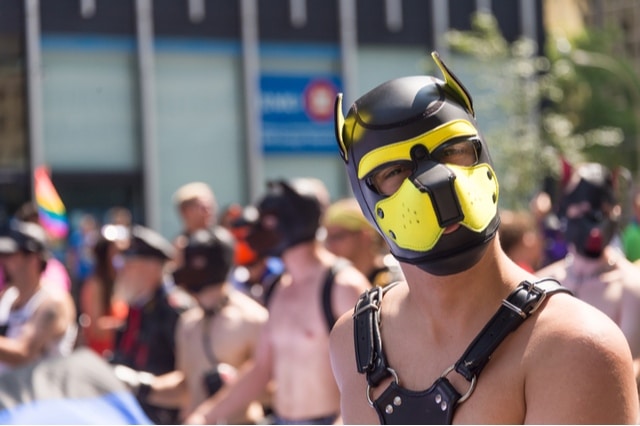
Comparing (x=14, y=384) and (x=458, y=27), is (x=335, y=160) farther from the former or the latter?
(x=14, y=384)

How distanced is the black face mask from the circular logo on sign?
21803 millimetres

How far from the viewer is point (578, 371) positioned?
2.14m

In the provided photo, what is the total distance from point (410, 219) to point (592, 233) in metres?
3.09

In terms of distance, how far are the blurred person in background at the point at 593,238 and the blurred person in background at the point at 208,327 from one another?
1.81 metres

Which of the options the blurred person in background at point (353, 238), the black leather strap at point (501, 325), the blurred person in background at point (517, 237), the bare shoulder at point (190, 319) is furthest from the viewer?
the blurred person in background at point (353, 238)

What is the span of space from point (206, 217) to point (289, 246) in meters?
3.93

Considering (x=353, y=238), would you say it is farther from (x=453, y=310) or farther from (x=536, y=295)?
(x=536, y=295)

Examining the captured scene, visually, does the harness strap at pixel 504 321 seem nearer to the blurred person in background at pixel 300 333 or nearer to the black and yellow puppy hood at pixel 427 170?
the black and yellow puppy hood at pixel 427 170

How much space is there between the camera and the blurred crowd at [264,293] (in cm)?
529

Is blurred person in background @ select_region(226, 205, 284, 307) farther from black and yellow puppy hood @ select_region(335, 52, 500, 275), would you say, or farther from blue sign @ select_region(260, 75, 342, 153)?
blue sign @ select_region(260, 75, 342, 153)

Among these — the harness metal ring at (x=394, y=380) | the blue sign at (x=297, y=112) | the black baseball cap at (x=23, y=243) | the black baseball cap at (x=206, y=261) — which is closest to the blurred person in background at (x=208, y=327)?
the black baseball cap at (x=206, y=261)

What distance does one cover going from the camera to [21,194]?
22625mm

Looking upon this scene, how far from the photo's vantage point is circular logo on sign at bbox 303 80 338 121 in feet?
88.8

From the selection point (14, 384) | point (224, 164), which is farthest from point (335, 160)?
point (14, 384)
